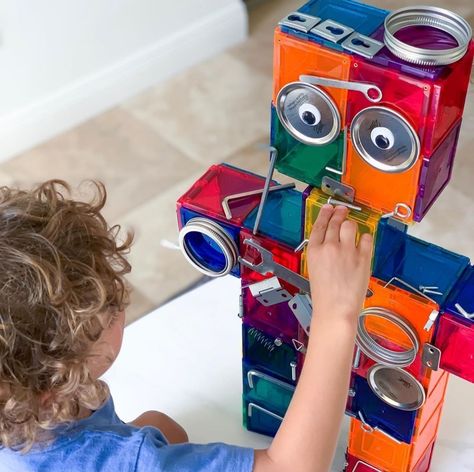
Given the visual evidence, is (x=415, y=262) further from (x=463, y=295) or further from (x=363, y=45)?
(x=363, y=45)

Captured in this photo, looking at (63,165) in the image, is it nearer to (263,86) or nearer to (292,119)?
(263,86)

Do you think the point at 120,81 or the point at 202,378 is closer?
the point at 202,378

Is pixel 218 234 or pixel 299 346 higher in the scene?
pixel 218 234

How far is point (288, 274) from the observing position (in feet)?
2.32

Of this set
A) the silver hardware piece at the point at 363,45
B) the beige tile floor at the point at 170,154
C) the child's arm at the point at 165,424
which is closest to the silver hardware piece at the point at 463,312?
the silver hardware piece at the point at 363,45

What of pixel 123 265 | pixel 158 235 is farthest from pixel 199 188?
pixel 158 235

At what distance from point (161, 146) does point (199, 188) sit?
0.90m

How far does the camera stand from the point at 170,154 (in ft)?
5.33

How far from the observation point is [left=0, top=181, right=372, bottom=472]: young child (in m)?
0.60

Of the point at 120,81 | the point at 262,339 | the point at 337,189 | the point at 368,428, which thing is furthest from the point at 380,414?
the point at 120,81

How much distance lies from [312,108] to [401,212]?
0.11m

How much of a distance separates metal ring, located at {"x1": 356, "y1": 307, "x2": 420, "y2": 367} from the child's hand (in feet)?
0.17

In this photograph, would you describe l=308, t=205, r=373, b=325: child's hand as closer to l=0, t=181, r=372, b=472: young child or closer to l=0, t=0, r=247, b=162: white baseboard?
l=0, t=181, r=372, b=472: young child

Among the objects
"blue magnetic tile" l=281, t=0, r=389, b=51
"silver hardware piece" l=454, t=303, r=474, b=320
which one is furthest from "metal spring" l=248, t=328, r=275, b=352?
"blue magnetic tile" l=281, t=0, r=389, b=51
